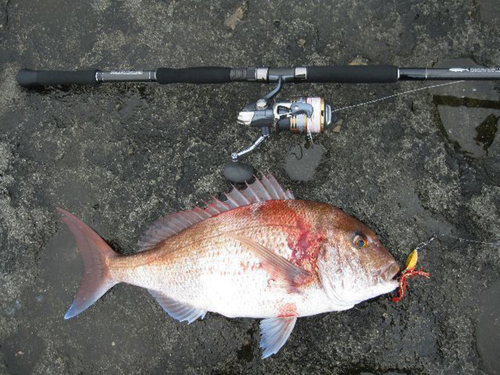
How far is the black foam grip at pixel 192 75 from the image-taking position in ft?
9.70

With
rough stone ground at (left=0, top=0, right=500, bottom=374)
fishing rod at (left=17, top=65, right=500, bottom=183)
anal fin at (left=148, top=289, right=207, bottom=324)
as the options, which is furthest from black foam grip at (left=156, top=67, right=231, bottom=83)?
anal fin at (left=148, top=289, right=207, bottom=324)

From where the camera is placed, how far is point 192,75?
→ 2.99 metres

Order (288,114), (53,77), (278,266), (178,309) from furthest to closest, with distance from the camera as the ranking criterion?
1. (53,77)
2. (178,309)
3. (288,114)
4. (278,266)

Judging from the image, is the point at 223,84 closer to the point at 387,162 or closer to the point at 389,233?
the point at 387,162

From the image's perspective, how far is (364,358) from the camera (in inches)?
118

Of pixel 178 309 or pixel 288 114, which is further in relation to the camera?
pixel 178 309

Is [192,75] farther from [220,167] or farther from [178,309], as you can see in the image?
[178,309]

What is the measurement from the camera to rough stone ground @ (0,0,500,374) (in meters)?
2.99

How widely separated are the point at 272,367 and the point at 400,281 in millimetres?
1002

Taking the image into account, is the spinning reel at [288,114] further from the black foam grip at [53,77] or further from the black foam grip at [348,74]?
the black foam grip at [53,77]

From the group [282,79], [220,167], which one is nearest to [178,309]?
[220,167]

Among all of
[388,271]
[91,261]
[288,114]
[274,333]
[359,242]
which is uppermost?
[288,114]

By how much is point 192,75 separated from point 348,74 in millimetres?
973

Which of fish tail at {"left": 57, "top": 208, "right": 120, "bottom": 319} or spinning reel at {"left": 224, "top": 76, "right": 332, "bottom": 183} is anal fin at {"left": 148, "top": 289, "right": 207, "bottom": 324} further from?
spinning reel at {"left": 224, "top": 76, "right": 332, "bottom": 183}
